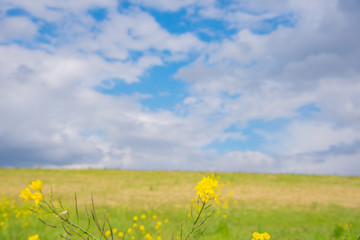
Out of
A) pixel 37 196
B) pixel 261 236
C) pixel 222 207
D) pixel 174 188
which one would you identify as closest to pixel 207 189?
pixel 261 236

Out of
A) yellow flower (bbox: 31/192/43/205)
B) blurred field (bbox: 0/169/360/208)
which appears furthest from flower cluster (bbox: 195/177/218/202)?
blurred field (bbox: 0/169/360/208)

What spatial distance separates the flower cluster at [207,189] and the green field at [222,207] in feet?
16.4

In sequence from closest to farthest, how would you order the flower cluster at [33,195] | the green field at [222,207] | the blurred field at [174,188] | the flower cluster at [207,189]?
1. the flower cluster at [33,195]
2. the flower cluster at [207,189]
3. the green field at [222,207]
4. the blurred field at [174,188]

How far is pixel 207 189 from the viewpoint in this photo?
87.6 inches

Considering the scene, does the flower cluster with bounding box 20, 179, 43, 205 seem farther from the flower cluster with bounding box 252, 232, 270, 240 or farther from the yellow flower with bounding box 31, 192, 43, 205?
the flower cluster with bounding box 252, 232, 270, 240

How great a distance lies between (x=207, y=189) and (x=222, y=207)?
10976 millimetres

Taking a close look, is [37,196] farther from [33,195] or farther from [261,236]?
[261,236]

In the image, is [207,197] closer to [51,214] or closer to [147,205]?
[51,214]

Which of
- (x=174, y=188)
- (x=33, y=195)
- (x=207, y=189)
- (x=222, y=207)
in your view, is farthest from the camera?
(x=174, y=188)

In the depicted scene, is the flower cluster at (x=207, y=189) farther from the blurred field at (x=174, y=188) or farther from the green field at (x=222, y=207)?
the blurred field at (x=174, y=188)

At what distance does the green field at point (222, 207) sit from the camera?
9.77 meters

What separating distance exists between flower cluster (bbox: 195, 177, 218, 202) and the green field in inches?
197

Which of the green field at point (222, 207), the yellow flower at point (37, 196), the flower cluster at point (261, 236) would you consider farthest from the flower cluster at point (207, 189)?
the green field at point (222, 207)

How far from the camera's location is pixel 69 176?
29.4 metres
